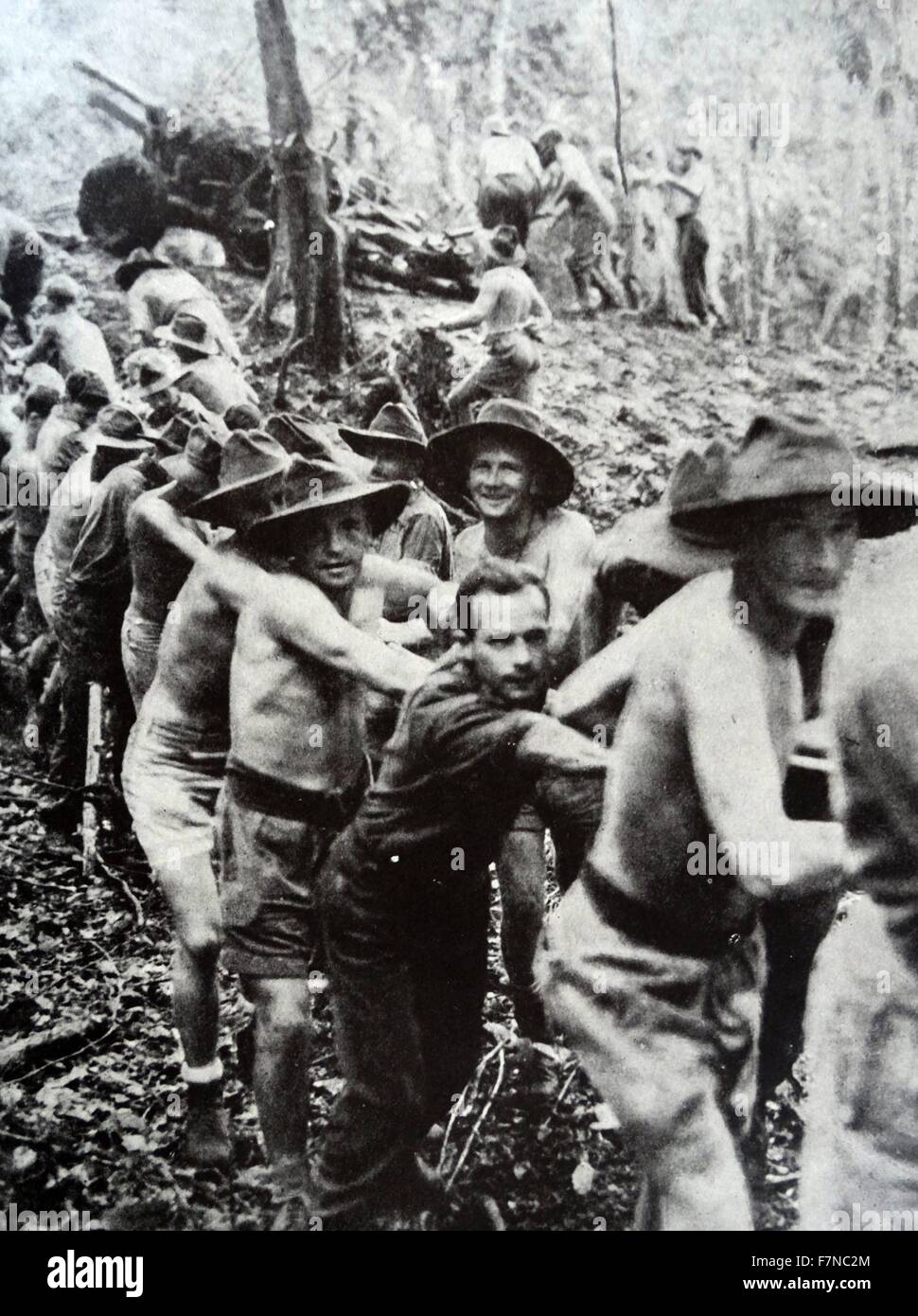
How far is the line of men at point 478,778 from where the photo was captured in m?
3.64

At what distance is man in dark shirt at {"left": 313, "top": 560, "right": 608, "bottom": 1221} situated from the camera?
368 cm

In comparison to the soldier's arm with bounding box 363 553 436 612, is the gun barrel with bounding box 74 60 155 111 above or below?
above

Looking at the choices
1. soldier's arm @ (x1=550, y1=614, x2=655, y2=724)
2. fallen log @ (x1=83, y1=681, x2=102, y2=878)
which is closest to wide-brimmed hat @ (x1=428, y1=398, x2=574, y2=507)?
soldier's arm @ (x1=550, y1=614, x2=655, y2=724)

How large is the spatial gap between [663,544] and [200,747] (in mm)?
1774

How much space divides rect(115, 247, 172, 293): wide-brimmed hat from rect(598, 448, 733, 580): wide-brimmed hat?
208 centimetres

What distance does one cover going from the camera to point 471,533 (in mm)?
4109

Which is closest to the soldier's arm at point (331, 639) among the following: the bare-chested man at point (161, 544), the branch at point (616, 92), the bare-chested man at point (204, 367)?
the bare-chested man at point (161, 544)

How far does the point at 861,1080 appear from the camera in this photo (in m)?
3.84

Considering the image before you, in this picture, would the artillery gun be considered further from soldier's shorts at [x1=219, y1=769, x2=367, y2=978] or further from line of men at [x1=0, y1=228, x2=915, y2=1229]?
soldier's shorts at [x1=219, y1=769, x2=367, y2=978]

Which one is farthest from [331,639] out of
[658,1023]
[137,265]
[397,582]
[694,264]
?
[694,264]

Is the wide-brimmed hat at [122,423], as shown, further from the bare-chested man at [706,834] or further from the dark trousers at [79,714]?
the bare-chested man at [706,834]

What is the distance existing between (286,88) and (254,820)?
2.70 m

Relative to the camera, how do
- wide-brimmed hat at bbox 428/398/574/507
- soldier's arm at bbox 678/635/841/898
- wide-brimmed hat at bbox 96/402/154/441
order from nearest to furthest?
soldier's arm at bbox 678/635/841/898 → wide-brimmed hat at bbox 428/398/574/507 → wide-brimmed hat at bbox 96/402/154/441

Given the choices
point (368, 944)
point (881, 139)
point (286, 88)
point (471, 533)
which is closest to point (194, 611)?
point (471, 533)
